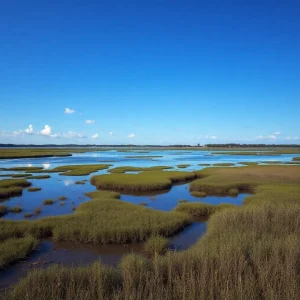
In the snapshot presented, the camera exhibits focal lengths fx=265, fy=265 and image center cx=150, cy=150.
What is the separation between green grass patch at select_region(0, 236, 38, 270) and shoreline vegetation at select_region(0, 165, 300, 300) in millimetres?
1187

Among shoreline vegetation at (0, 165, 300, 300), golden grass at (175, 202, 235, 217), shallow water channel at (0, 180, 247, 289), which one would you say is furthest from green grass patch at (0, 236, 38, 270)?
golden grass at (175, 202, 235, 217)

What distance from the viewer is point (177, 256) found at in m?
8.58

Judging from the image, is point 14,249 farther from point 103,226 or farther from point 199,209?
point 199,209

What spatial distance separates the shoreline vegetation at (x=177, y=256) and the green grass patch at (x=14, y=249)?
3.89ft

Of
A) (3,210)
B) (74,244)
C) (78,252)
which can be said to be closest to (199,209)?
(74,244)

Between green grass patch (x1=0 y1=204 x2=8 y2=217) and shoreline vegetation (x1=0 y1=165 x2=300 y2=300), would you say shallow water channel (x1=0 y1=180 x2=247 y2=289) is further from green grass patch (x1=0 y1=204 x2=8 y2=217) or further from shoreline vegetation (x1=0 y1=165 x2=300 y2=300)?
green grass patch (x1=0 y1=204 x2=8 y2=217)

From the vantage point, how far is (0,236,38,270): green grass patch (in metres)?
10.8

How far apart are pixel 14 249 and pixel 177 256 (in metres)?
7.48

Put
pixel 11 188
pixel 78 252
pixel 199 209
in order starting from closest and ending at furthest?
1. pixel 78 252
2. pixel 199 209
3. pixel 11 188

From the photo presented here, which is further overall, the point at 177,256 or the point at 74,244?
the point at 74,244

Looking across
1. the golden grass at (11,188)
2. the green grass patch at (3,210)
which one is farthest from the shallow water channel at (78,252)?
the golden grass at (11,188)

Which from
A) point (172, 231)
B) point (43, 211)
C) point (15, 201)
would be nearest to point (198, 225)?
point (172, 231)

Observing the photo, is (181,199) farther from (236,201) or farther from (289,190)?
(289,190)

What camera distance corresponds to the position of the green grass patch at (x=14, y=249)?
35.5 ft
